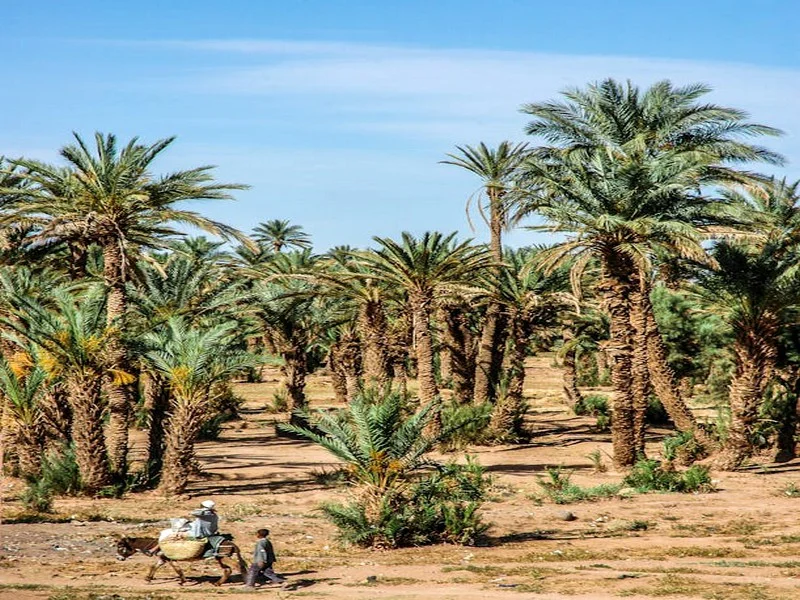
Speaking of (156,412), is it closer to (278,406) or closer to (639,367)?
(639,367)

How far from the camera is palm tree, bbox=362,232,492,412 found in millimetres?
32312

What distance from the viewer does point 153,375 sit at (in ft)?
84.2

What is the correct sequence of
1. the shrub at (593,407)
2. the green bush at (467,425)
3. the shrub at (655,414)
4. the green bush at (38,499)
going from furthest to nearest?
the shrub at (593,407) < the shrub at (655,414) < the green bush at (467,425) < the green bush at (38,499)

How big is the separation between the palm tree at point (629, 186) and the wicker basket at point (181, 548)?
1301 cm

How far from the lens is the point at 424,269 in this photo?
3234 cm

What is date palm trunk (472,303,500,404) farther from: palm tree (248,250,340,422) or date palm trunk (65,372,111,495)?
date palm trunk (65,372,111,495)

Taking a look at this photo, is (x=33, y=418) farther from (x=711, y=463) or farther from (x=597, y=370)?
(x=597, y=370)

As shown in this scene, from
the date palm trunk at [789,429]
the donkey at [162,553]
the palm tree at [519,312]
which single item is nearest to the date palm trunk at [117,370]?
the donkey at [162,553]

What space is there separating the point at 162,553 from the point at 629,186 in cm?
1544

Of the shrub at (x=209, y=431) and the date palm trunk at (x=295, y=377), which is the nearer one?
the shrub at (x=209, y=431)

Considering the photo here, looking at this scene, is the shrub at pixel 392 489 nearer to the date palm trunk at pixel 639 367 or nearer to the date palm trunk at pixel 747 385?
the date palm trunk at pixel 639 367

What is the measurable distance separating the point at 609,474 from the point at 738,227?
887 centimetres

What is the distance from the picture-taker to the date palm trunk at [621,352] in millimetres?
27094

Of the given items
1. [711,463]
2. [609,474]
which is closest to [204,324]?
[609,474]
